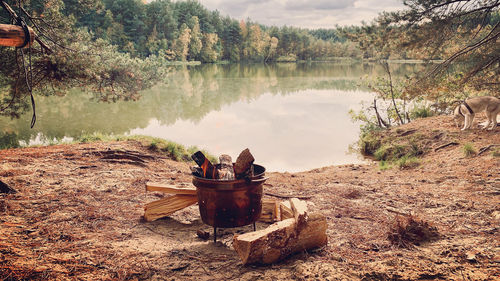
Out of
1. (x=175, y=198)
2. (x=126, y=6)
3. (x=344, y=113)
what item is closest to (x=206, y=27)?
(x=126, y=6)

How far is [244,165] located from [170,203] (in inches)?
55.3

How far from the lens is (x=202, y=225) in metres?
4.51

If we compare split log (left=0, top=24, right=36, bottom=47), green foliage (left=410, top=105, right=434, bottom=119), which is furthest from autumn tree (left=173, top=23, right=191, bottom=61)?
split log (left=0, top=24, right=36, bottom=47)

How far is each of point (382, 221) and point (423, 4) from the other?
23.4 feet

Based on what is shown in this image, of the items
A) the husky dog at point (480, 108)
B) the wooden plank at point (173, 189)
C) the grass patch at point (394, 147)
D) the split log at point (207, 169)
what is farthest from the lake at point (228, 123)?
the split log at point (207, 169)

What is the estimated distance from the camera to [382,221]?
4500 millimetres

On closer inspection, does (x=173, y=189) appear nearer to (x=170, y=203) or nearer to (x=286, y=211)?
(x=170, y=203)

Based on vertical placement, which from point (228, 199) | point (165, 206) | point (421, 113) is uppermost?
point (228, 199)

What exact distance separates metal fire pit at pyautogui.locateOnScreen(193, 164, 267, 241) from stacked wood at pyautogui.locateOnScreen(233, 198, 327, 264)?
0.54 metres

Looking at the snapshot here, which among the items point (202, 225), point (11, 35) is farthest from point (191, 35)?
point (202, 225)

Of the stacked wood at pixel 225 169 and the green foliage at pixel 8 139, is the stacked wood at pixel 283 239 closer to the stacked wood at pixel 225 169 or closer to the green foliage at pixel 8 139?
the stacked wood at pixel 225 169

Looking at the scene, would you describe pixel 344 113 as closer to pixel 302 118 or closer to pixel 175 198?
pixel 302 118

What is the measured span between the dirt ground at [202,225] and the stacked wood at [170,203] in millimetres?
148

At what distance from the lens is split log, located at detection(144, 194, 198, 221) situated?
14.6 ft
